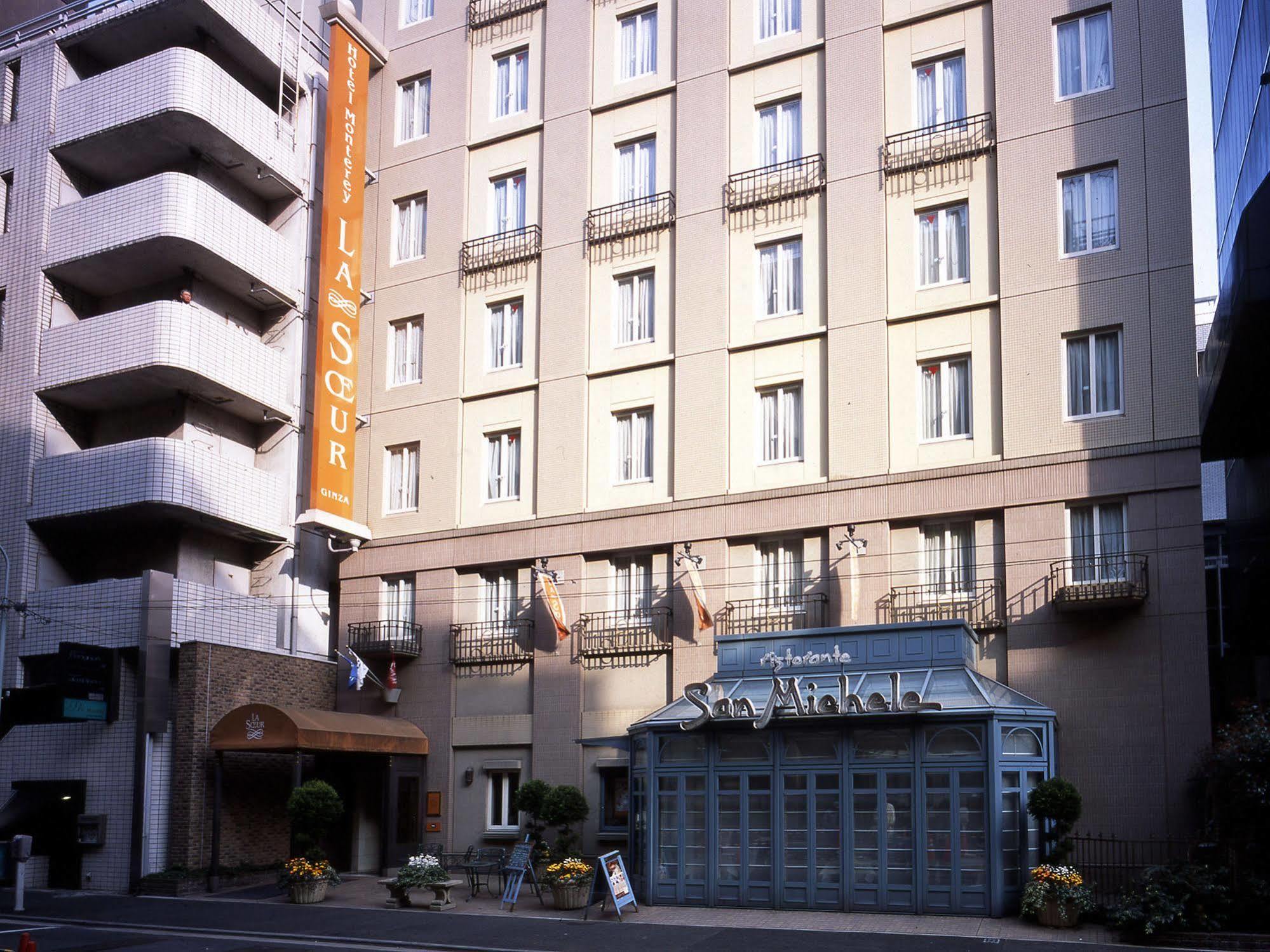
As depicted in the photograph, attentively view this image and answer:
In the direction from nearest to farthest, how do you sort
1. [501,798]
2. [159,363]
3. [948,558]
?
1. [948,558]
2. [159,363]
3. [501,798]

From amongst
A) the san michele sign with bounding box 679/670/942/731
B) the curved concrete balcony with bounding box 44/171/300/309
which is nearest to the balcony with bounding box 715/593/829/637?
the san michele sign with bounding box 679/670/942/731

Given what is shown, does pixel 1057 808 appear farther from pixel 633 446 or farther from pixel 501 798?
pixel 501 798

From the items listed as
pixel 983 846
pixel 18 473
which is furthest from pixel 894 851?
pixel 18 473

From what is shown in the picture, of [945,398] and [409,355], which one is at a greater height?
[409,355]

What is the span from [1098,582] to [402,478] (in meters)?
18.2

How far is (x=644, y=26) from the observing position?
1314 inches

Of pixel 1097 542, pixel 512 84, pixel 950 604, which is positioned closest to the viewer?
pixel 1097 542

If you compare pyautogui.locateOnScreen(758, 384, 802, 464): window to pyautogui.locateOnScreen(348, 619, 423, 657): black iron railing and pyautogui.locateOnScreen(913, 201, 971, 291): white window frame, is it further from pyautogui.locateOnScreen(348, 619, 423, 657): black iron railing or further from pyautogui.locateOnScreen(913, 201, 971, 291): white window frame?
pyautogui.locateOnScreen(348, 619, 423, 657): black iron railing

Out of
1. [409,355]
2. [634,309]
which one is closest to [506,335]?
[409,355]

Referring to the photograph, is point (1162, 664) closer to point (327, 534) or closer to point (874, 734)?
point (874, 734)

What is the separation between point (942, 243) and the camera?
93.0 ft

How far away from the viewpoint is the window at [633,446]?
1231 inches

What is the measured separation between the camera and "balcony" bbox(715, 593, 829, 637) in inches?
1094

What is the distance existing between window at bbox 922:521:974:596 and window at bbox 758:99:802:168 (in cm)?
970
